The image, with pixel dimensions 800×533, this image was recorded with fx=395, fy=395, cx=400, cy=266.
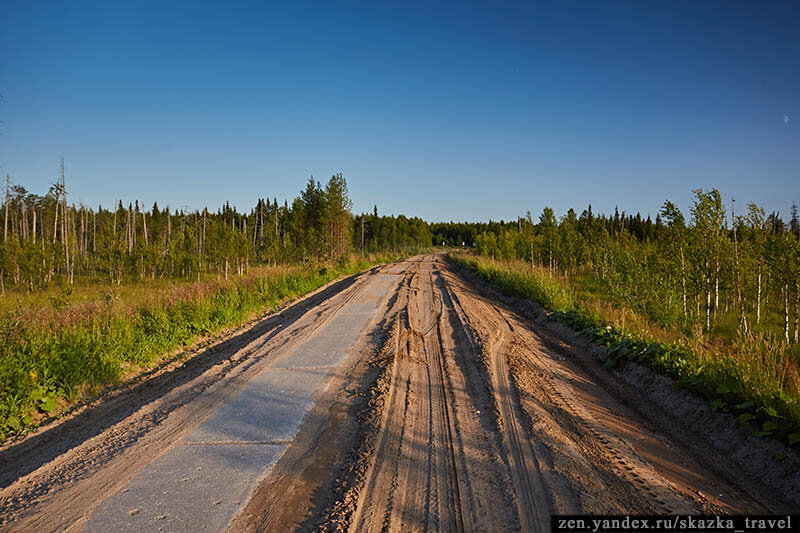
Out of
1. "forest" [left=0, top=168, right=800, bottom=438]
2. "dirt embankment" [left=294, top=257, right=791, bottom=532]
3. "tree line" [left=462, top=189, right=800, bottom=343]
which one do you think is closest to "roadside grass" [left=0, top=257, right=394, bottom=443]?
"forest" [left=0, top=168, right=800, bottom=438]

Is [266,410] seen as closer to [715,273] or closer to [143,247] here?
[715,273]

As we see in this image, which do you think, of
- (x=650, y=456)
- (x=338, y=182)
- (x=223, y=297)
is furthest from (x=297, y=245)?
(x=650, y=456)

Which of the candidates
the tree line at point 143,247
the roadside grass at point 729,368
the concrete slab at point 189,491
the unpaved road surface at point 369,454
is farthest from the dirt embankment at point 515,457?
the tree line at point 143,247

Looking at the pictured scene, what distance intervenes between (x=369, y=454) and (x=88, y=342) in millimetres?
6488

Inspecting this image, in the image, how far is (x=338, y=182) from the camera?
39688 mm

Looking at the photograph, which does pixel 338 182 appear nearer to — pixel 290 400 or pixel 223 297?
pixel 223 297

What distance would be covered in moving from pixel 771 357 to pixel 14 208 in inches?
2548

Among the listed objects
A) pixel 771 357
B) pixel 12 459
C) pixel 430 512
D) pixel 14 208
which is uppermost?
pixel 14 208

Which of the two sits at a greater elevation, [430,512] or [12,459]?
[430,512]

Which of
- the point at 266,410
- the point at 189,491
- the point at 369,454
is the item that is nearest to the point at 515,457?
the point at 369,454

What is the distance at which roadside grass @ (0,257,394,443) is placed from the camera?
569 centimetres

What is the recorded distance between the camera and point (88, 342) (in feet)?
24.6

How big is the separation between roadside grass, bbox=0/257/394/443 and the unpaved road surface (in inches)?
21.3

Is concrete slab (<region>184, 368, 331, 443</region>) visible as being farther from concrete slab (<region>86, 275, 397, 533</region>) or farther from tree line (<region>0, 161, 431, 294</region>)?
tree line (<region>0, 161, 431, 294</region>)
